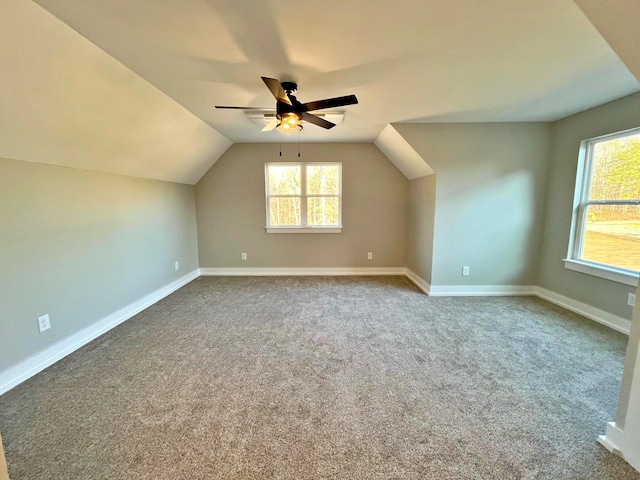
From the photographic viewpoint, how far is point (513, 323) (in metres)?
2.89

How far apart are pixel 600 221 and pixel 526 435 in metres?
2.89

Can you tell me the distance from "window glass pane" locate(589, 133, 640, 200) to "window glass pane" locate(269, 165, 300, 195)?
403 cm

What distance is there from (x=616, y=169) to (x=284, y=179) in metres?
4.35

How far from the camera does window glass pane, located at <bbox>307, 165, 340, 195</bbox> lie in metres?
4.72

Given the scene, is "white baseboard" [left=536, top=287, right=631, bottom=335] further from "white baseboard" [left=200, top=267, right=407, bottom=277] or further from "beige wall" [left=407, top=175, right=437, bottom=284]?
"white baseboard" [left=200, top=267, right=407, bottom=277]

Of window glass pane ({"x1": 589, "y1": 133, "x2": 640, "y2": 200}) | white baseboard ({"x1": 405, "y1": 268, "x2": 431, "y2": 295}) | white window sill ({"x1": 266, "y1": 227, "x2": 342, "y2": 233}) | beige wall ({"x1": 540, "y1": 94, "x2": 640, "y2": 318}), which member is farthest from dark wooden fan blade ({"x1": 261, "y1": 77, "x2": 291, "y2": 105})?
window glass pane ({"x1": 589, "y1": 133, "x2": 640, "y2": 200})

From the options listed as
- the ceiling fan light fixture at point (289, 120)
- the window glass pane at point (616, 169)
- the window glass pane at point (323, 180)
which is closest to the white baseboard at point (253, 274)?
the window glass pane at point (616, 169)

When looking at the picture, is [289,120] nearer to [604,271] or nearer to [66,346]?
[66,346]

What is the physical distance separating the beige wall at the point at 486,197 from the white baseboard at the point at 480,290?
60mm

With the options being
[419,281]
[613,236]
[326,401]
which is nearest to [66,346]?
[326,401]

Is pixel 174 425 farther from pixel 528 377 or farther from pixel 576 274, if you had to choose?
pixel 576 274

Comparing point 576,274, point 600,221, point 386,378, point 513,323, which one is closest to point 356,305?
point 386,378

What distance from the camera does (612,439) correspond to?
140cm

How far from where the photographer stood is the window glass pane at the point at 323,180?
186 inches
